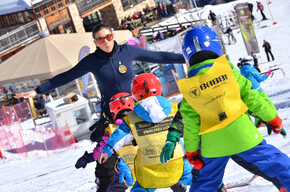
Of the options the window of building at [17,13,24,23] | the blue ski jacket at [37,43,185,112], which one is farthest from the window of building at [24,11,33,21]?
the blue ski jacket at [37,43,185,112]

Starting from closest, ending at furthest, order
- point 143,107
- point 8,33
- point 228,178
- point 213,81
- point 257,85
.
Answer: point 213,81, point 143,107, point 228,178, point 257,85, point 8,33

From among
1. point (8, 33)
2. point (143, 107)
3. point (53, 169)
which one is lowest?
point (53, 169)

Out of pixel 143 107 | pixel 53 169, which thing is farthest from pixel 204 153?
pixel 53 169

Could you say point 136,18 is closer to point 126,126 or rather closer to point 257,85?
point 257,85

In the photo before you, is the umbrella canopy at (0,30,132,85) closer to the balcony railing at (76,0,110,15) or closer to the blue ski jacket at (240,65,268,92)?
the blue ski jacket at (240,65,268,92)

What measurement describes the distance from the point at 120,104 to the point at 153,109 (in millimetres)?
794

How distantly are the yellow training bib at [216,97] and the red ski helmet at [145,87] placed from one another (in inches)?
29.7

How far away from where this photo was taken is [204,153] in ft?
9.10

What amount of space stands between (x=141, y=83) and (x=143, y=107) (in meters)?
0.27

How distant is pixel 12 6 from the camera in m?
33.3

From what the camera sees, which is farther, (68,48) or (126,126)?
(68,48)

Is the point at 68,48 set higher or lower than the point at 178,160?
higher

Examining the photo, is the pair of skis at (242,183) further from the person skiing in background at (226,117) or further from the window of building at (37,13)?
the window of building at (37,13)

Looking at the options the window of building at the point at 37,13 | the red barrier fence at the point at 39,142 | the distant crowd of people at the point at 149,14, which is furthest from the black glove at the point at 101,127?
the window of building at the point at 37,13
